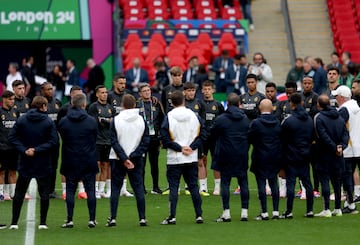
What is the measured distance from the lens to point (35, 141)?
1672 cm

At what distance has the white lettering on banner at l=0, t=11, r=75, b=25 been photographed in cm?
3706

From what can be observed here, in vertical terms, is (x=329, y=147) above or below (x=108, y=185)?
above

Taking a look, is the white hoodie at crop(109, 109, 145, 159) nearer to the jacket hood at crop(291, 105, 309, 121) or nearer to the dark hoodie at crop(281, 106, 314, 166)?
the dark hoodie at crop(281, 106, 314, 166)

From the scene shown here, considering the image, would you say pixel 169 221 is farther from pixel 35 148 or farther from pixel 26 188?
pixel 35 148

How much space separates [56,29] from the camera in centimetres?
3722

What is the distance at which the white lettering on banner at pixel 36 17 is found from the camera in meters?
37.1

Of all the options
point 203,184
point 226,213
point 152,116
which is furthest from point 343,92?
point 152,116

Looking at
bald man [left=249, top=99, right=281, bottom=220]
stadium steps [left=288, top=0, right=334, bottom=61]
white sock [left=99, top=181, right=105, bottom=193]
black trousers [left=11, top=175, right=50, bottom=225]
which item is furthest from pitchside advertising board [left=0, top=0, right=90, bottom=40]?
black trousers [left=11, top=175, right=50, bottom=225]

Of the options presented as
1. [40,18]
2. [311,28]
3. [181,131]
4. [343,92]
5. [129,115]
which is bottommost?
[181,131]

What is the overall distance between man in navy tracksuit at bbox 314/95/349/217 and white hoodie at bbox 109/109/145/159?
2.78 m

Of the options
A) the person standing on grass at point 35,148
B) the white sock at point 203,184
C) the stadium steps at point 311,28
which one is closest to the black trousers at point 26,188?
the person standing on grass at point 35,148

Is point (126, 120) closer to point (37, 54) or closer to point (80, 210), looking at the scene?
point (80, 210)

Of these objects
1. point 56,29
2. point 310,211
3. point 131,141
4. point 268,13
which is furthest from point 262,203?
point 268,13

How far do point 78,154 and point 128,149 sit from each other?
0.73 metres
